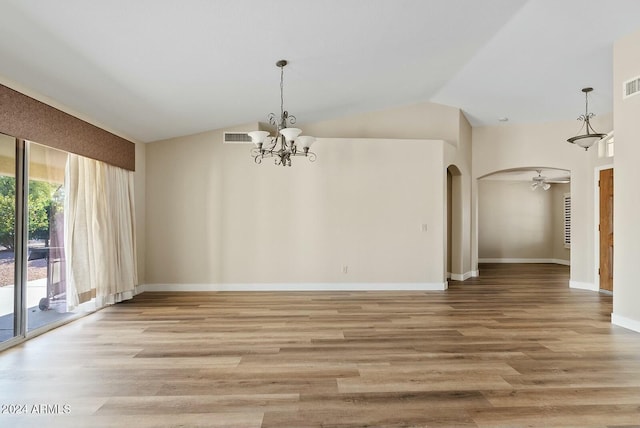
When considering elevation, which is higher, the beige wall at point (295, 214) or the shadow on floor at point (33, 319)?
the beige wall at point (295, 214)

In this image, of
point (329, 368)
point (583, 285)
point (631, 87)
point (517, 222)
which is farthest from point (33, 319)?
point (517, 222)

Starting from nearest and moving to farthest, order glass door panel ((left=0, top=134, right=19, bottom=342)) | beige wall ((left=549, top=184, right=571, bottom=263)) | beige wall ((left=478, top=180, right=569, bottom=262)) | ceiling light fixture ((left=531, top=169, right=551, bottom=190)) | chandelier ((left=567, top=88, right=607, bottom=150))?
glass door panel ((left=0, top=134, right=19, bottom=342)), chandelier ((left=567, top=88, right=607, bottom=150)), ceiling light fixture ((left=531, top=169, right=551, bottom=190)), beige wall ((left=549, top=184, right=571, bottom=263)), beige wall ((left=478, top=180, right=569, bottom=262))

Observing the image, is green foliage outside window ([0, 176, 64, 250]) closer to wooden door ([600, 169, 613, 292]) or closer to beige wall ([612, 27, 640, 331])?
beige wall ([612, 27, 640, 331])

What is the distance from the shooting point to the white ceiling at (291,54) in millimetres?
3023

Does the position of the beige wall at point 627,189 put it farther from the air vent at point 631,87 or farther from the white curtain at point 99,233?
the white curtain at point 99,233

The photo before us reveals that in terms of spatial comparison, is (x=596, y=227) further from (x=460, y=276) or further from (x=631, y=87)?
(x=631, y=87)

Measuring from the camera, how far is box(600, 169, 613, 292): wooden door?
635cm

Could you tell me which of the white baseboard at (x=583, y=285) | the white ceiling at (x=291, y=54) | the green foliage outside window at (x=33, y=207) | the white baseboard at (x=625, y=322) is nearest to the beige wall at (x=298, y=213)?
the white ceiling at (x=291, y=54)

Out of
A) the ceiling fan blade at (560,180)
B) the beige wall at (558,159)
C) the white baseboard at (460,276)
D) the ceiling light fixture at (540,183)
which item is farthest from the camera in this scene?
the ceiling fan blade at (560,180)

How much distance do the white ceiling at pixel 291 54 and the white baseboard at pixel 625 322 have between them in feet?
11.0

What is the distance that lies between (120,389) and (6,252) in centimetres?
207

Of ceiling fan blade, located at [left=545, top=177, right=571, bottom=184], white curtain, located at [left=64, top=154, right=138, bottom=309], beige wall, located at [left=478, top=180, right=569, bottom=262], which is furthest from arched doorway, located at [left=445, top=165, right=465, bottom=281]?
white curtain, located at [left=64, top=154, right=138, bottom=309]

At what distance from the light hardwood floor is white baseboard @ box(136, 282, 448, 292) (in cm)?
119

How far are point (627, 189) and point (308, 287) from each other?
466cm
